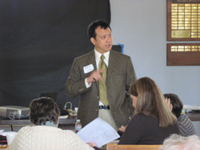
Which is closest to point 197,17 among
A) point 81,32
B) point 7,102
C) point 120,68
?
point 81,32

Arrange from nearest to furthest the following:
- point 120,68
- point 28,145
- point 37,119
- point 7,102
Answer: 1. point 28,145
2. point 37,119
3. point 120,68
4. point 7,102

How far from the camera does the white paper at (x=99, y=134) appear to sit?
2.21 metres

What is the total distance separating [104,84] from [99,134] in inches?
25.1

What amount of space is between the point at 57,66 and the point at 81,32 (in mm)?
641

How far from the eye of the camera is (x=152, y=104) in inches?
78.0

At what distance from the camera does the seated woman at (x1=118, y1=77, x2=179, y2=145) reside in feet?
6.27

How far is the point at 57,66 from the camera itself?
4.95m

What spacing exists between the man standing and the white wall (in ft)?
7.31

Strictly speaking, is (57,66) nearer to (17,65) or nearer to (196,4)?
(17,65)

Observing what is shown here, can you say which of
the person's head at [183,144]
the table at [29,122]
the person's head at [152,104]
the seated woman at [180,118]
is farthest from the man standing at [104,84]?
the person's head at [183,144]

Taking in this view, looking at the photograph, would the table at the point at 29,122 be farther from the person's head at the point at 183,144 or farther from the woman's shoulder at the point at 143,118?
the person's head at the point at 183,144

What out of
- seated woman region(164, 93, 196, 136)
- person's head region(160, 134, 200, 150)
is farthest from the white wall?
person's head region(160, 134, 200, 150)

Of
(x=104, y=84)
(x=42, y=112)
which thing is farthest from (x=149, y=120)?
(x=104, y=84)

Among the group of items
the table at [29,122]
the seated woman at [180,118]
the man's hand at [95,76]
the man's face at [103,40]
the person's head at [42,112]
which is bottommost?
the table at [29,122]
